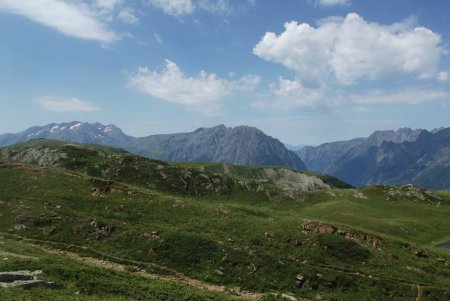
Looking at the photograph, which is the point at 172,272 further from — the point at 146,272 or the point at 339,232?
the point at 339,232

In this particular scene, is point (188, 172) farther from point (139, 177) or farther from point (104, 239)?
point (104, 239)

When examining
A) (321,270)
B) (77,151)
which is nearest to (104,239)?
(321,270)

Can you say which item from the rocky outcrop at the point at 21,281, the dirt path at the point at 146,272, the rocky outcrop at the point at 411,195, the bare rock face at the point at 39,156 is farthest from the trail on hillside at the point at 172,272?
the bare rock face at the point at 39,156

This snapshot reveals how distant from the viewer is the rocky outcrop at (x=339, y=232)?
5362 centimetres

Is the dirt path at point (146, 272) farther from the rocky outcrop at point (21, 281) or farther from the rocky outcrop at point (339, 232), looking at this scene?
the rocky outcrop at point (339, 232)

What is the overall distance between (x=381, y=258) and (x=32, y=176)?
58278 mm

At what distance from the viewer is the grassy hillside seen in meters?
34.4

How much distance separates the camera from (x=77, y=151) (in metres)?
128

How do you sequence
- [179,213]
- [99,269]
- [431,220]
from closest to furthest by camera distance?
[99,269] → [179,213] → [431,220]

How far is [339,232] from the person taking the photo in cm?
5450

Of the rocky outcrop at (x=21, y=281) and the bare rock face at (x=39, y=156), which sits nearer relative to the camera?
the rocky outcrop at (x=21, y=281)

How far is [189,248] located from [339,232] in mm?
21441

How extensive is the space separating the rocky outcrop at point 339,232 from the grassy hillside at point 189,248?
0.22 metres

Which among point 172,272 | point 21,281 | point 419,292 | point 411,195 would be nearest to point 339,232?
point 419,292
